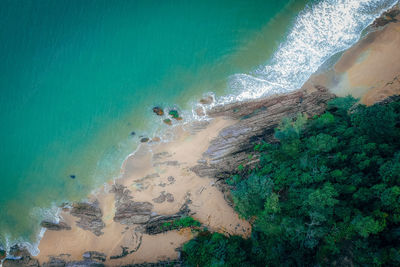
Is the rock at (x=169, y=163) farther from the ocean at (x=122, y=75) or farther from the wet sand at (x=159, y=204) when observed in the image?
the ocean at (x=122, y=75)

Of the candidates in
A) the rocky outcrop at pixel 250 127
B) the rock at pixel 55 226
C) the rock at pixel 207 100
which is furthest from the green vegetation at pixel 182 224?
the rock at pixel 207 100

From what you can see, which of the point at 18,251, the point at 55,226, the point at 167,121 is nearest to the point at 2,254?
the point at 18,251

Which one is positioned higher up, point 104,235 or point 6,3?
point 6,3

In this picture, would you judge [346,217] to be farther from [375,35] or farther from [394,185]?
[375,35]

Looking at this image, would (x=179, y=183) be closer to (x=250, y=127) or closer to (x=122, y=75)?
(x=250, y=127)

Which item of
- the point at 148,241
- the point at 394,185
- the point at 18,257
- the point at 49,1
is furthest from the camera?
the point at 49,1

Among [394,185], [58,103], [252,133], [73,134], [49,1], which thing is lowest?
[394,185]

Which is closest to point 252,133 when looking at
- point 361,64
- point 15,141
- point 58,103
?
point 361,64
